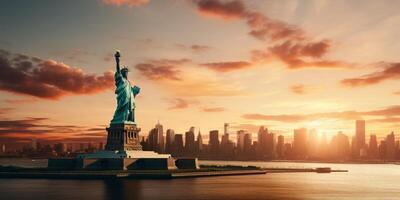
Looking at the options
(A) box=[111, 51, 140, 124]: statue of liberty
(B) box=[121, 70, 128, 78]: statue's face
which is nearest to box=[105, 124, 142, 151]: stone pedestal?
(A) box=[111, 51, 140, 124]: statue of liberty

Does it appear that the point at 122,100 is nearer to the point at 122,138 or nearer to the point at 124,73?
the point at 124,73

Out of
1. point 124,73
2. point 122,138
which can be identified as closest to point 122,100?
point 124,73

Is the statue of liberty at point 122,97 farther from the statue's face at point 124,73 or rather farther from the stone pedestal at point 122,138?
the stone pedestal at point 122,138

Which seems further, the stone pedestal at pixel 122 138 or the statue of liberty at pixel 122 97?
the statue of liberty at pixel 122 97

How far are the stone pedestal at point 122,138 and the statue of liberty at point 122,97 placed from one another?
117cm

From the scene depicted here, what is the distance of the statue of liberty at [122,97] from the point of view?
108 meters

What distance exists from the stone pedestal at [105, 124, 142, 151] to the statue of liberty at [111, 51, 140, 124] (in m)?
1.17

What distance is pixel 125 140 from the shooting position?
10638 centimetres

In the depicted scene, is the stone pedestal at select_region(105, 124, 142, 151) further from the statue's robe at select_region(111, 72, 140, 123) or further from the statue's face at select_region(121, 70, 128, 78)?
the statue's face at select_region(121, 70, 128, 78)

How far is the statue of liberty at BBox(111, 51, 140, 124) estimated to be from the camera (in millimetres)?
108000

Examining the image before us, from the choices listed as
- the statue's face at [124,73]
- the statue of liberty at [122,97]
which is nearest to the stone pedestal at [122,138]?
the statue of liberty at [122,97]

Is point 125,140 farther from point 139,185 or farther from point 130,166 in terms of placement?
point 139,185

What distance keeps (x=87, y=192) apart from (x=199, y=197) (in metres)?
13.0

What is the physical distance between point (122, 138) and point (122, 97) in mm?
7924
